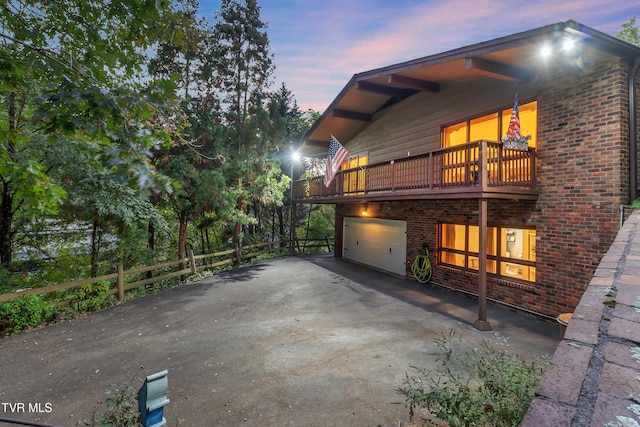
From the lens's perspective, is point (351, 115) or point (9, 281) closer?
point (9, 281)

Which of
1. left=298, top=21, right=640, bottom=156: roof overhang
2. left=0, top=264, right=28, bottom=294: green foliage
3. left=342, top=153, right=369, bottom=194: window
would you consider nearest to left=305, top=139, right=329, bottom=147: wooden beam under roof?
left=298, top=21, right=640, bottom=156: roof overhang

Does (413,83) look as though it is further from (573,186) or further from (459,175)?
(573,186)

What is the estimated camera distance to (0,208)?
9.98 meters

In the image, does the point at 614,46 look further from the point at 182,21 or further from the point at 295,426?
the point at 295,426

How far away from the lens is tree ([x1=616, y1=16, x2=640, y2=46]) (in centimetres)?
1878

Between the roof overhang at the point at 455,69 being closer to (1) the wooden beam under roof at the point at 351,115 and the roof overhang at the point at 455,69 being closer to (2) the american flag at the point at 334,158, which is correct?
(1) the wooden beam under roof at the point at 351,115

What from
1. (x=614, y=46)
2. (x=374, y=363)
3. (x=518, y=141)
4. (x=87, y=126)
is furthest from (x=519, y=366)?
(x=614, y=46)

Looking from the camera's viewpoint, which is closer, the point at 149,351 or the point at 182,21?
the point at 182,21

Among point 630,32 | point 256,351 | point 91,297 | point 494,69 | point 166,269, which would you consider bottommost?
point 166,269

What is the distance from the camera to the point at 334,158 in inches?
475

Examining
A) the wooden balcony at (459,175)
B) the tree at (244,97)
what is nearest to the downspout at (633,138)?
the wooden balcony at (459,175)

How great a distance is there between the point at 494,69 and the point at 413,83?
9.46 feet

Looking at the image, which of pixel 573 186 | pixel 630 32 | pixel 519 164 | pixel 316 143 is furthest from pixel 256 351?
pixel 630 32

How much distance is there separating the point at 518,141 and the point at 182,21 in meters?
7.27
